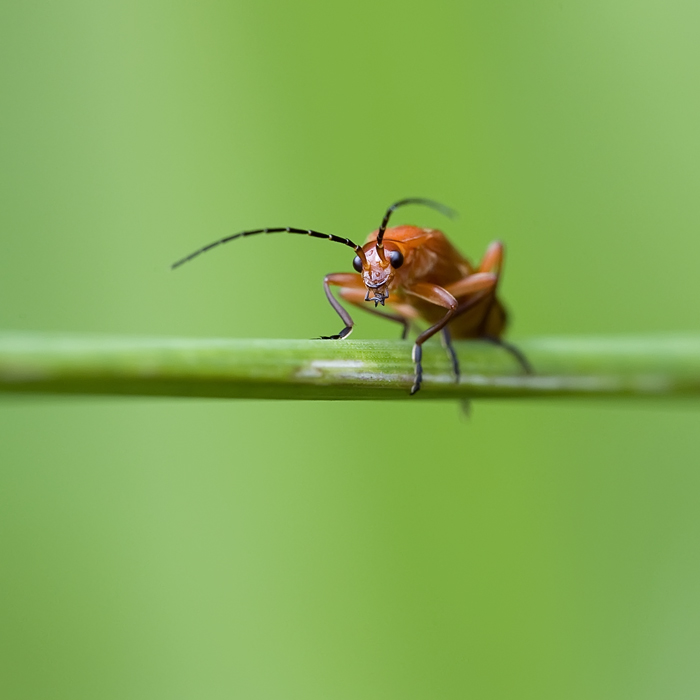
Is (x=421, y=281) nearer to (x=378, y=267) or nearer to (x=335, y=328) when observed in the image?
(x=378, y=267)

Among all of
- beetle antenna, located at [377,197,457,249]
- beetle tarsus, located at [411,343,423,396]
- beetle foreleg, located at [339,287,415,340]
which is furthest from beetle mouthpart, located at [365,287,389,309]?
beetle tarsus, located at [411,343,423,396]

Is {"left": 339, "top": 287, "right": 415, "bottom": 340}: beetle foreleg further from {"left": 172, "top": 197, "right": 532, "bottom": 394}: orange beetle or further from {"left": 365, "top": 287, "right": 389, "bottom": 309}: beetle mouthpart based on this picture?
{"left": 365, "top": 287, "right": 389, "bottom": 309}: beetle mouthpart

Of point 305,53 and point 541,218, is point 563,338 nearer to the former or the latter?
point 541,218

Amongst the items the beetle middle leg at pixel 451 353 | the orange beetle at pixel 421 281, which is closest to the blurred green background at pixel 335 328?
the orange beetle at pixel 421 281

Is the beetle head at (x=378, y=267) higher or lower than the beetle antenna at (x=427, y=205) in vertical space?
lower

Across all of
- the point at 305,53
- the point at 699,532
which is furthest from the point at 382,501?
the point at 305,53

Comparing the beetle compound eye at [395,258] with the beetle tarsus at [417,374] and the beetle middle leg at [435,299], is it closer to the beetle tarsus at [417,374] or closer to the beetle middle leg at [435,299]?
the beetle middle leg at [435,299]
